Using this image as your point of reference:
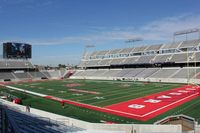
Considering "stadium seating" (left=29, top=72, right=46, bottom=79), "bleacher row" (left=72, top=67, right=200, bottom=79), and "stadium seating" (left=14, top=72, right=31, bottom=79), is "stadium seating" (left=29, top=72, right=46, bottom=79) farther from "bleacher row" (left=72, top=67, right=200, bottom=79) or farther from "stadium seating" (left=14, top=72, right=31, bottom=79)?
"bleacher row" (left=72, top=67, right=200, bottom=79)

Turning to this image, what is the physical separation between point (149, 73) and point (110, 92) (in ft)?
71.6

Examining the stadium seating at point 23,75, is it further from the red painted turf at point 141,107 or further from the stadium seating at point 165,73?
the red painted turf at point 141,107

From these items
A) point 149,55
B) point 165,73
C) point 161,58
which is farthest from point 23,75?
point 165,73

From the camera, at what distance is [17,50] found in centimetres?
6419

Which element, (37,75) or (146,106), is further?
(37,75)

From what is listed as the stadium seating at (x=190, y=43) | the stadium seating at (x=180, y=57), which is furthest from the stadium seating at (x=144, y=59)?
the stadium seating at (x=190, y=43)

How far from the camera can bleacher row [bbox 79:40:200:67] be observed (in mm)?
50575

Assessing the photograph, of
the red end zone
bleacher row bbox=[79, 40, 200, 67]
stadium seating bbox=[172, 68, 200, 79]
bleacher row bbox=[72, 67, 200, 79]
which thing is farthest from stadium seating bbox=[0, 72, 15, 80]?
the red end zone

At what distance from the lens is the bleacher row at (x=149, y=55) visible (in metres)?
50.6

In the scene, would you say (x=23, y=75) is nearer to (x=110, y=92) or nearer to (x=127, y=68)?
(x=127, y=68)

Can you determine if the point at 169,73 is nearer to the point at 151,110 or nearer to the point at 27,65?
the point at 151,110

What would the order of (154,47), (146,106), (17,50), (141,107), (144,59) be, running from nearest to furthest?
(141,107)
(146,106)
(144,59)
(154,47)
(17,50)

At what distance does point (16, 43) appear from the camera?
63875 mm

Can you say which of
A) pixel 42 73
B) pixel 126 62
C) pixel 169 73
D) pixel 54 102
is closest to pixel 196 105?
pixel 54 102
